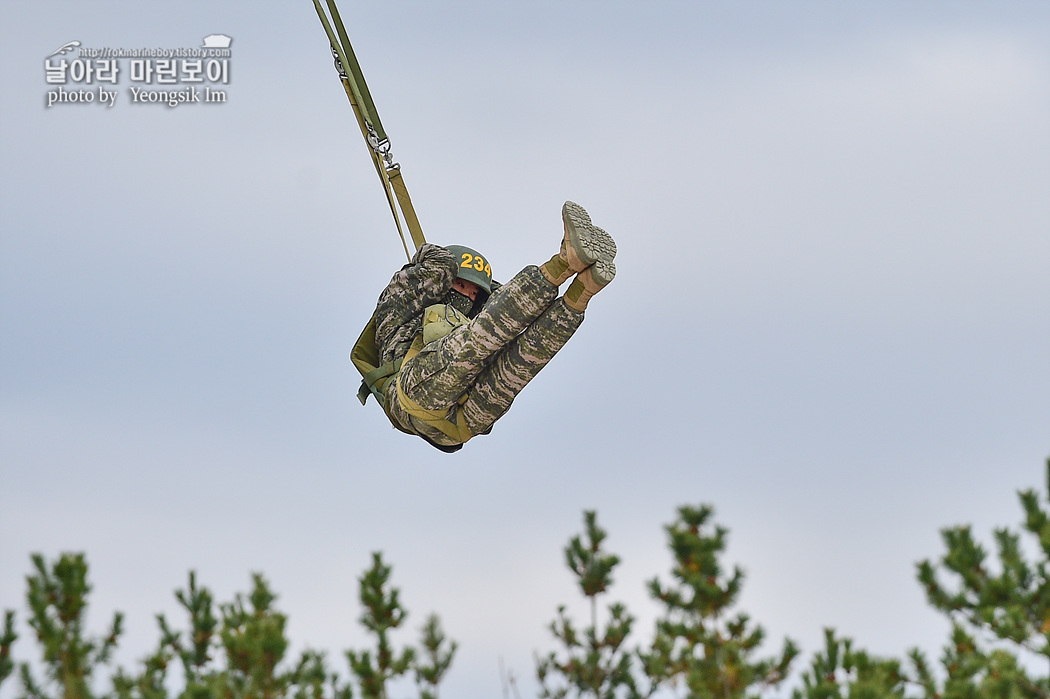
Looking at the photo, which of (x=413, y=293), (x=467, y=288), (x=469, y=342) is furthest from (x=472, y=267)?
(x=469, y=342)

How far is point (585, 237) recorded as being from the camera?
25.3 feet

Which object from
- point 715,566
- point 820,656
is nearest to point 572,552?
point 715,566

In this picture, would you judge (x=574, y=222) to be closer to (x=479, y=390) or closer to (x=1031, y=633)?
(x=479, y=390)

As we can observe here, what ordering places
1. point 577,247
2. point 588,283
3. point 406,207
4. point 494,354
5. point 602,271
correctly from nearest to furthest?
point 577,247, point 602,271, point 588,283, point 494,354, point 406,207

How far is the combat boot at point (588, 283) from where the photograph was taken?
7.79m

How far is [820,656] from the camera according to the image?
987cm

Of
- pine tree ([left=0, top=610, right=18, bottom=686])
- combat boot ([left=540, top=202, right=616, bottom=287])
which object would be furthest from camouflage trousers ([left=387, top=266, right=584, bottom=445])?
pine tree ([left=0, top=610, right=18, bottom=686])

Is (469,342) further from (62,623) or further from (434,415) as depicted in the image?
(62,623)

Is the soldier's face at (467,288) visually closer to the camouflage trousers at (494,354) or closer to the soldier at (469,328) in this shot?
the soldier at (469,328)

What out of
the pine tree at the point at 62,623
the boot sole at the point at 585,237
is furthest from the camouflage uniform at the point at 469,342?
the pine tree at the point at 62,623

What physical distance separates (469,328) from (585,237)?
932 mm

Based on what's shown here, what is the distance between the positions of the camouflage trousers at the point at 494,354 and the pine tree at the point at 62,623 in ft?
7.03

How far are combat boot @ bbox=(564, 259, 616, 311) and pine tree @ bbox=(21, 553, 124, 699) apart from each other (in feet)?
10.3

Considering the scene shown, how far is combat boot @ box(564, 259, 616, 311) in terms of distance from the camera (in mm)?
7793
